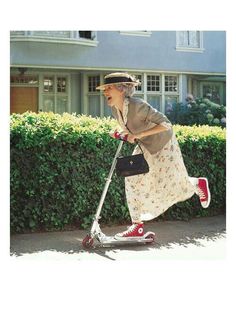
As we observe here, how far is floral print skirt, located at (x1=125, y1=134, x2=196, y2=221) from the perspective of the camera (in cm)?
524

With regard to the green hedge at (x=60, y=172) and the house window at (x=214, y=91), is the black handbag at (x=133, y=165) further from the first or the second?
the house window at (x=214, y=91)

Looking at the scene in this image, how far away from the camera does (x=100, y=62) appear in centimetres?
1329

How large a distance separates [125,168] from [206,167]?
75.8 inches

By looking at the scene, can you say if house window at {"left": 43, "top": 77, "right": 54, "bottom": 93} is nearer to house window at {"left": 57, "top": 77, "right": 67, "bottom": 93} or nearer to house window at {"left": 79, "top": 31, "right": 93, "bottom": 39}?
house window at {"left": 57, "top": 77, "right": 67, "bottom": 93}

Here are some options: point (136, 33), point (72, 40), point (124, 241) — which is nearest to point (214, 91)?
point (136, 33)

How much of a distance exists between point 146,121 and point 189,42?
6.90 meters

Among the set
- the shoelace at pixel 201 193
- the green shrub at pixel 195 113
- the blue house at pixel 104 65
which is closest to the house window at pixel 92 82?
the blue house at pixel 104 65

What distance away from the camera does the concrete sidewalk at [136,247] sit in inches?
197

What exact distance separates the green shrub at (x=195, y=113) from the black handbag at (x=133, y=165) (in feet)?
13.1

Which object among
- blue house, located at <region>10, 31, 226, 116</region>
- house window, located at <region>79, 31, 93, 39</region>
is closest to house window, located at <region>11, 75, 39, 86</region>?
blue house, located at <region>10, 31, 226, 116</region>

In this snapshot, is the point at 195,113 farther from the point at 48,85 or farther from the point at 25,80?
the point at 48,85

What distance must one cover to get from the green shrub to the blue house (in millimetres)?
607
